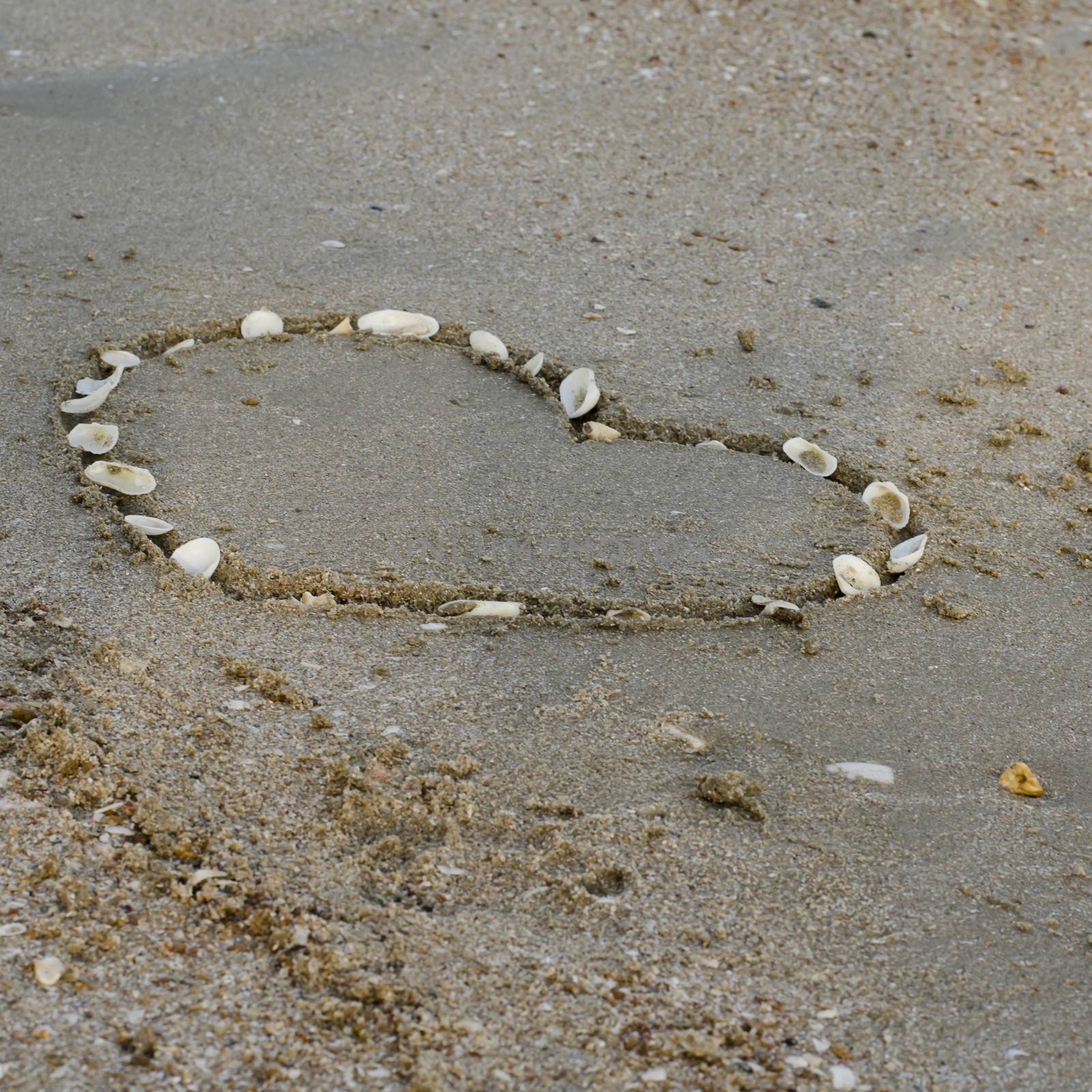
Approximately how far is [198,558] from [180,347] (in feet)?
3.42

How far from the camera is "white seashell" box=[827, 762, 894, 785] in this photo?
7.32 ft

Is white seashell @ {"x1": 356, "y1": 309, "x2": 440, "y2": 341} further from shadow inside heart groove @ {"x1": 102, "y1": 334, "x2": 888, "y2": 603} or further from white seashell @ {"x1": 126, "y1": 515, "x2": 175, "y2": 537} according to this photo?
white seashell @ {"x1": 126, "y1": 515, "x2": 175, "y2": 537}

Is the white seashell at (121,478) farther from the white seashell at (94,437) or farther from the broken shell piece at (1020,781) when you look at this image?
the broken shell piece at (1020,781)

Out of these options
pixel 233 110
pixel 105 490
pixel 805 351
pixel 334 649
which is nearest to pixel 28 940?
pixel 334 649

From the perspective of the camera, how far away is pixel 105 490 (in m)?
2.87

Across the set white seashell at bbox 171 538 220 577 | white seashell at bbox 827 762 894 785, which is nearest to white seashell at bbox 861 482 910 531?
white seashell at bbox 827 762 894 785

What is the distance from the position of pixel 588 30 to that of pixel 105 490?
4.07m

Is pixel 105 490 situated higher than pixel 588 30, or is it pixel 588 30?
pixel 588 30

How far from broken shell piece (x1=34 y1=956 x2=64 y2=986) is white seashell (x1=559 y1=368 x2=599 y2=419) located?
1.97 metres

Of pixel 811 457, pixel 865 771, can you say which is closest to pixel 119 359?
pixel 811 457

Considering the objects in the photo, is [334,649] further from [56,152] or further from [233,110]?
[233,110]

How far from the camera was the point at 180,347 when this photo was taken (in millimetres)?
3453

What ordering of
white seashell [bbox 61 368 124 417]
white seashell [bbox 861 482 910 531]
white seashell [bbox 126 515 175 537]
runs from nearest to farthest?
white seashell [bbox 126 515 175 537] < white seashell [bbox 861 482 910 531] < white seashell [bbox 61 368 124 417]

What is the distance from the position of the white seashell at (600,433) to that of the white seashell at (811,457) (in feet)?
1.48
